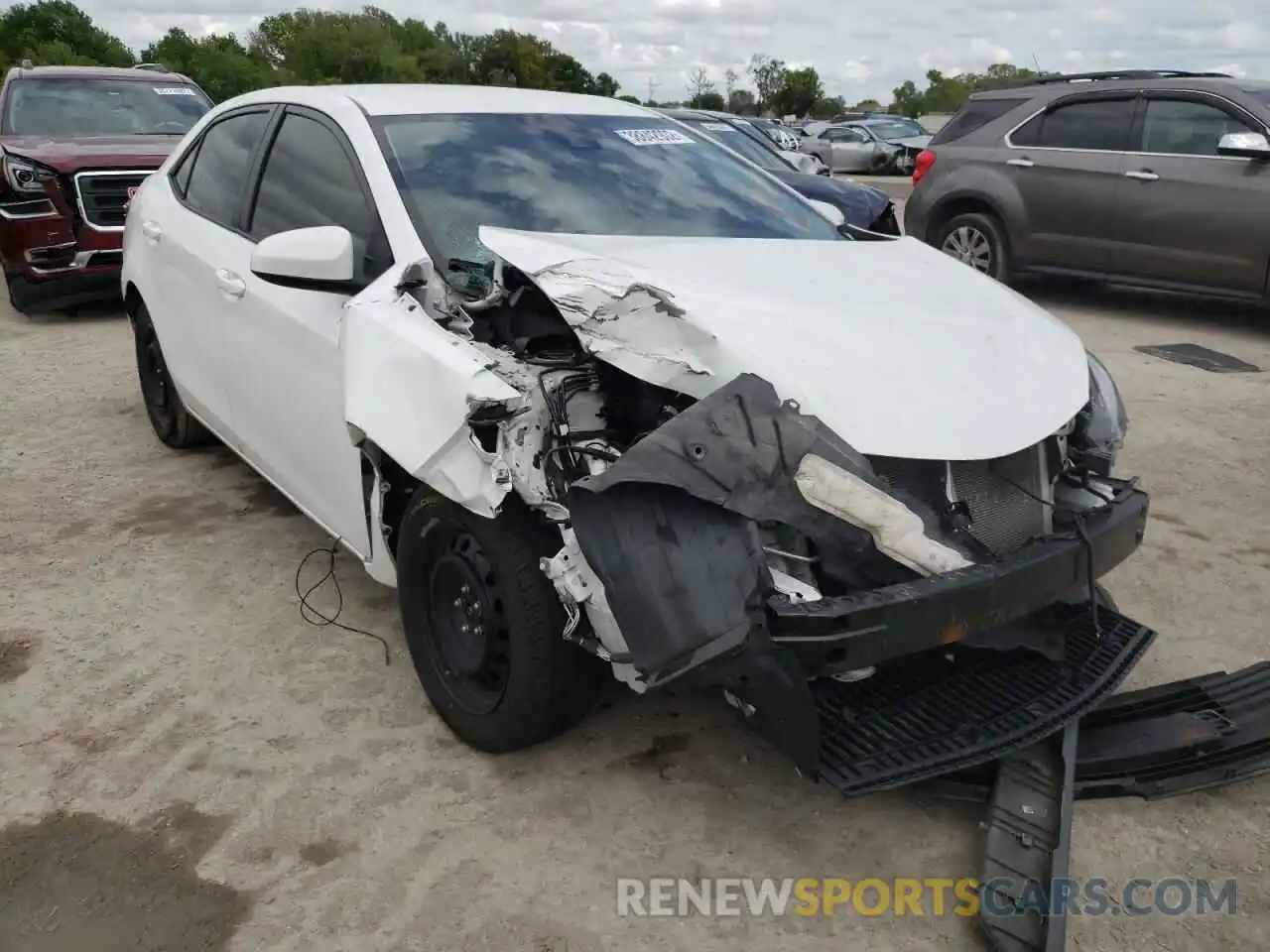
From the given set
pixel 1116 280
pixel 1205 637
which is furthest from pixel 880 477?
pixel 1116 280

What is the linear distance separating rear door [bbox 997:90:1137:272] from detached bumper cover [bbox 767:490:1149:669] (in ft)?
20.2

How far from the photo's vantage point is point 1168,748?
279 centimetres

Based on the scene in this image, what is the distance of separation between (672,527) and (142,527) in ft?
9.95

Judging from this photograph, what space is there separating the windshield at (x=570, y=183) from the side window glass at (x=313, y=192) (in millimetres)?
150

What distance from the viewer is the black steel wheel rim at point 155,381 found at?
5133 mm

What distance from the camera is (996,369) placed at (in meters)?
2.76

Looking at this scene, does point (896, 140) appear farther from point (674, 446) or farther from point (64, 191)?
point (674, 446)

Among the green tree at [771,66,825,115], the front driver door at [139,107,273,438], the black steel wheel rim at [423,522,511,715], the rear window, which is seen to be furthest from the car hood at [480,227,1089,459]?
the green tree at [771,66,825,115]

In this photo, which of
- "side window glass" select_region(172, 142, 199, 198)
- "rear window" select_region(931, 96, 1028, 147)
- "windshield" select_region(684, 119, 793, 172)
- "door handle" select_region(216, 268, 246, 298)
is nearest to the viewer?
"door handle" select_region(216, 268, 246, 298)

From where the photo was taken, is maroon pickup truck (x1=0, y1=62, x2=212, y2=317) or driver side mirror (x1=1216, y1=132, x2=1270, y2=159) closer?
driver side mirror (x1=1216, y1=132, x2=1270, y2=159)

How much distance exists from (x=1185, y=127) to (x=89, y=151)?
8124 mm

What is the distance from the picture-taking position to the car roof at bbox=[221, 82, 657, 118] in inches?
142

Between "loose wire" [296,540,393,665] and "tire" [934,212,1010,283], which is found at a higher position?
"tire" [934,212,1010,283]

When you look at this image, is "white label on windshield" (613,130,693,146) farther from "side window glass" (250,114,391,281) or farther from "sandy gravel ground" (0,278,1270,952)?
"sandy gravel ground" (0,278,1270,952)
